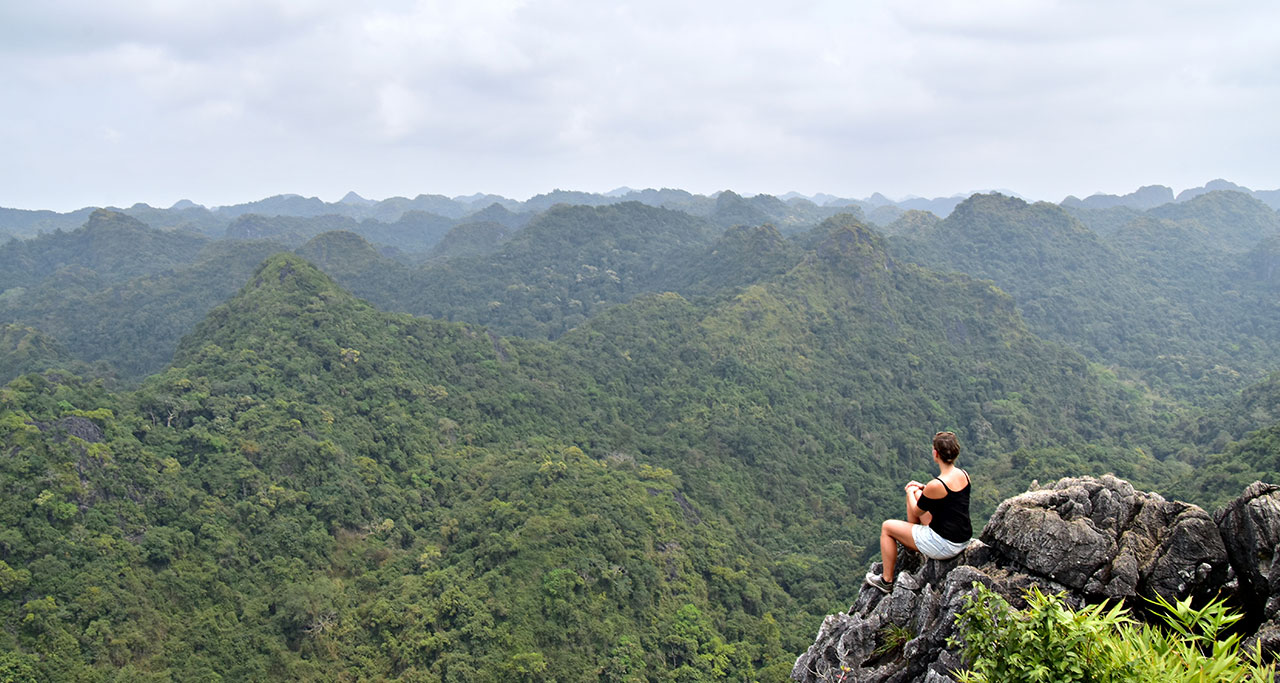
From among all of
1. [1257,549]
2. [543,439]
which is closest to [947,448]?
[1257,549]

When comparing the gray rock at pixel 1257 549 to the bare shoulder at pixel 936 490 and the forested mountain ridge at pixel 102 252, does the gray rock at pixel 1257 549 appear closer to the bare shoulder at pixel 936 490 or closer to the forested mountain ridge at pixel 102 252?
the bare shoulder at pixel 936 490

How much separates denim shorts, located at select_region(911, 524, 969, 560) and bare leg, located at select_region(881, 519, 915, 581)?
0.34 ft

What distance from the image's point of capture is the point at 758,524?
150 feet

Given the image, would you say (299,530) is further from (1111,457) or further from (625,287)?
(625,287)

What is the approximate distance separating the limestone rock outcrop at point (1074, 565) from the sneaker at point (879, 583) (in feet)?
0.46

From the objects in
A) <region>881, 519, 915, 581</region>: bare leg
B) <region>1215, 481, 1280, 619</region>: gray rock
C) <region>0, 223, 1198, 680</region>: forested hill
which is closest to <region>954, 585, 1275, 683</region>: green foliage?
<region>1215, 481, 1280, 619</region>: gray rock

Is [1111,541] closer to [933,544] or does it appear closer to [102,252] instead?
[933,544]

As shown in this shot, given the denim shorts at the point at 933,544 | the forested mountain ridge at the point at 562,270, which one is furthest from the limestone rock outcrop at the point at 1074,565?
the forested mountain ridge at the point at 562,270

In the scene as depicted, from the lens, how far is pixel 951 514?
812 centimetres

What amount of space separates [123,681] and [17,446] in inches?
465

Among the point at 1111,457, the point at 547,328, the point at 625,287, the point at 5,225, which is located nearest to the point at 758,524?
the point at 1111,457

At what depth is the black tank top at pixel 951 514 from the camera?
794 cm

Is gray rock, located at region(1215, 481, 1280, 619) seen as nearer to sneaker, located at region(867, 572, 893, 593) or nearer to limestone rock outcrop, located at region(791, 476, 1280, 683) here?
limestone rock outcrop, located at region(791, 476, 1280, 683)

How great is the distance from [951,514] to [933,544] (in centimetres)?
55
